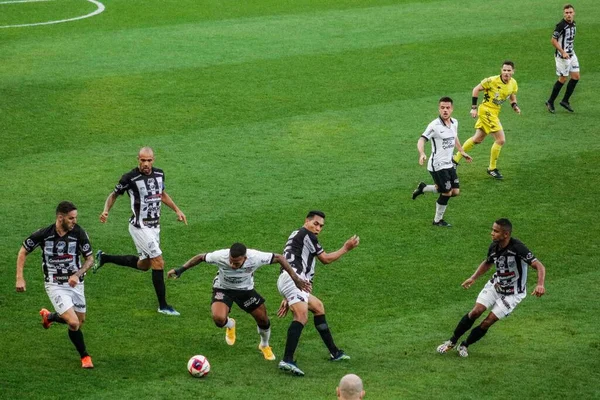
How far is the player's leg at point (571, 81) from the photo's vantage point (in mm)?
24719

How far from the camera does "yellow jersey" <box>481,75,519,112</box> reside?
826 inches

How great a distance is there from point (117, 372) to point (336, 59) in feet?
54.8

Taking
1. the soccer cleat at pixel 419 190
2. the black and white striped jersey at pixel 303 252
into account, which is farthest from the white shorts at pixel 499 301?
the soccer cleat at pixel 419 190

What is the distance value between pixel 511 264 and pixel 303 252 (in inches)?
107

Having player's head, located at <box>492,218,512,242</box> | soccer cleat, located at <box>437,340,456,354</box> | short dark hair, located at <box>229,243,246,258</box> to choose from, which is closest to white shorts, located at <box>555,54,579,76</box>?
player's head, located at <box>492,218,512,242</box>

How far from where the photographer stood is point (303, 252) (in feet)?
44.0

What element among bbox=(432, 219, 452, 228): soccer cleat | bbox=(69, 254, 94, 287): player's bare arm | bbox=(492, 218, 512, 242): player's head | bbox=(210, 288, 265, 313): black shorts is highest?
bbox=(492, 218, 512, 242): player's head

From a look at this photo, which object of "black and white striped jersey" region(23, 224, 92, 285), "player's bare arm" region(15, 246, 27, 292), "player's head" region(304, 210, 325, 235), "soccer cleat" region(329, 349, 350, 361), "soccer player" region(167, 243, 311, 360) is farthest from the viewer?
"player's head" region(304, 210, 325, 235)

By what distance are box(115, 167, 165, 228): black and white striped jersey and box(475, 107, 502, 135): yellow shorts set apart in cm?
842

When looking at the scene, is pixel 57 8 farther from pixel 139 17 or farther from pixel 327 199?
pixel 327 199

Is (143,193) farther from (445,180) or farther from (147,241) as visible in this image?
(445,180)

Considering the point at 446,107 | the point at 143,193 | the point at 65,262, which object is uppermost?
the point at 446,107

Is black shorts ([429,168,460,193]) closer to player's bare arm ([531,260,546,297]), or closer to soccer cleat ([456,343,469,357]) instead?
soccer cleat ([456,343,469,357])

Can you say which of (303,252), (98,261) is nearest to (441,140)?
(303,252)
